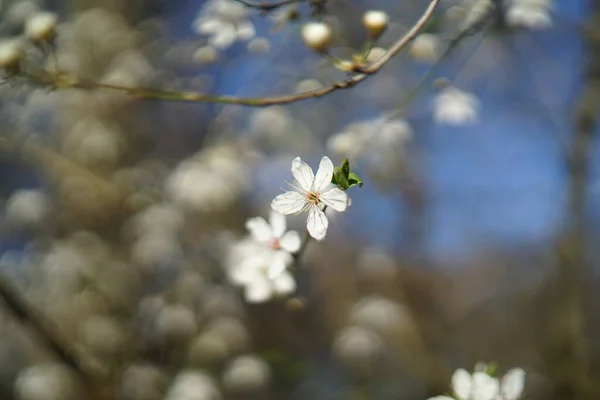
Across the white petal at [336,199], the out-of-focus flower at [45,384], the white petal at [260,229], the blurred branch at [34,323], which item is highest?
the white petal at [336,199]

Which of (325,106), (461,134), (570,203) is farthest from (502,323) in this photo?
(325,106)

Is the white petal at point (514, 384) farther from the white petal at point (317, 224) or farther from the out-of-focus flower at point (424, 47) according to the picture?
the out-of-focus flower at point (424, 47)

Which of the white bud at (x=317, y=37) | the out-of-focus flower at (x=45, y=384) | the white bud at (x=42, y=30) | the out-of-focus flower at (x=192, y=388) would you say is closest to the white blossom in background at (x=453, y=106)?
the white bud at (x=317, y=37)

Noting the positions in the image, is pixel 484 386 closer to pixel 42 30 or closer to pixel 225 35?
pixel 225 35

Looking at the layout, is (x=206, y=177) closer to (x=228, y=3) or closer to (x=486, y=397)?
(x=228, y=3)

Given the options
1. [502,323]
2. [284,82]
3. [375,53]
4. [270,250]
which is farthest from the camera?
[502,323]

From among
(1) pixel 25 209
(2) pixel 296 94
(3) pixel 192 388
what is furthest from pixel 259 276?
(1) pixel 25 209
